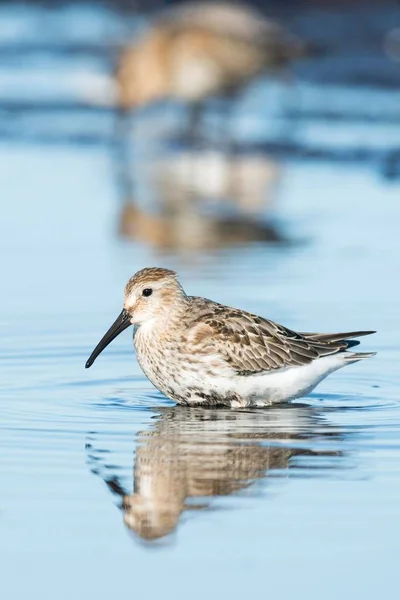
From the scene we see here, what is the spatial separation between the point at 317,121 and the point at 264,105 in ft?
8.69

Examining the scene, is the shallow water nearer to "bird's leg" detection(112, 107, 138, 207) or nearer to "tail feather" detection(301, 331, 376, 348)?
"tail feather" detection(301, 331, 376, 348)

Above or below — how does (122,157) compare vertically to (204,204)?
above

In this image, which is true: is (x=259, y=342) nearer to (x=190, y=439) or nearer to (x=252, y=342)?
(x=252, y=342)

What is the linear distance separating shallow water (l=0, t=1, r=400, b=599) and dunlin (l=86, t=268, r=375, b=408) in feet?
0.50

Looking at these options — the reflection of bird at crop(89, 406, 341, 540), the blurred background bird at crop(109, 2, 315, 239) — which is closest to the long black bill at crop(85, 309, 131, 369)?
the reflection of bird at crop(89, 406, 341, 540)

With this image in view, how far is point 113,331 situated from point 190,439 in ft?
3.97

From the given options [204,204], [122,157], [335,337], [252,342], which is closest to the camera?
[252,342]

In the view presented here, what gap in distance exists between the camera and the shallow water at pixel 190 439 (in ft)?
18.9

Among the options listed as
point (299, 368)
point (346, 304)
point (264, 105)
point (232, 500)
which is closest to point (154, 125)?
point (264, 105)

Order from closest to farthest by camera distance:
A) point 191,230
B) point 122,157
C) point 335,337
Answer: point 335,337 → point 191,230 → point 122,157

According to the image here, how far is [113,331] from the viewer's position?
28.6 ft

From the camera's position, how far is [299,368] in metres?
8.71

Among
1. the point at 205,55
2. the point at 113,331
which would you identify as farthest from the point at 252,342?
the point at 205,55

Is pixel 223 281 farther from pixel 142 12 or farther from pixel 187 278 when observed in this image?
pixel 142 12
